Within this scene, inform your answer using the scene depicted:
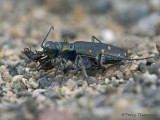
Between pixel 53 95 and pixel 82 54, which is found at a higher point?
pixel 82 54

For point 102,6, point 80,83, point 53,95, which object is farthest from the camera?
point 102,6

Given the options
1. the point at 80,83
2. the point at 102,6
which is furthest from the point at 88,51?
the point at 102,6

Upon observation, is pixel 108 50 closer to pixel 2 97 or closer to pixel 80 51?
pixel 80 51

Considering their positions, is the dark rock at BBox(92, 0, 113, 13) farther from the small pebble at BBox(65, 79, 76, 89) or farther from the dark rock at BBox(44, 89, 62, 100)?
the dark rock at BBox(44, 89, 62, 100)

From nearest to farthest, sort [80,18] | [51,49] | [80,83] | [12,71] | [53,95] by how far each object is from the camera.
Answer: [53,95] → [80,83] → [51,49] → [12,71] → [80,18]

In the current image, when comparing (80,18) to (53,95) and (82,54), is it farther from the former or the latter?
(53,95)

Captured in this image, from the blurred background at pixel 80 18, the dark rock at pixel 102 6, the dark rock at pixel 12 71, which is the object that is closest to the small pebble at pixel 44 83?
the dark rock at pixel 12 71

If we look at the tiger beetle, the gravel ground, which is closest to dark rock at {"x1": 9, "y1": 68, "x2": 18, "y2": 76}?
the gravel ground

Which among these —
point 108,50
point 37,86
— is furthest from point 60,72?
point 108,50
